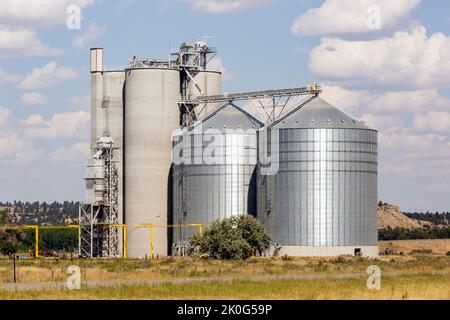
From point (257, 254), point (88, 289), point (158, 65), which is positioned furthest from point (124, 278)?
point (158, 65)

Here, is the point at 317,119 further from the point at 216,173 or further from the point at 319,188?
the point at 216,173

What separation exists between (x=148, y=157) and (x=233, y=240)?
33320mm

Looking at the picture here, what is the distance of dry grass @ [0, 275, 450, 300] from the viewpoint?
5750cm

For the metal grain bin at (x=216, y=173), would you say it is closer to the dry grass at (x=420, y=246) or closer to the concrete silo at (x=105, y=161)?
the concrete silo at (x=105, y=161)

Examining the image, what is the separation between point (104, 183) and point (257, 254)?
94.9 feet

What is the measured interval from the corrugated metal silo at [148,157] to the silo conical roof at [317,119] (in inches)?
762

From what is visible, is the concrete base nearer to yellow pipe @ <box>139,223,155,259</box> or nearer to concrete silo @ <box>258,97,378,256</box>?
concrete silo @ <box>258,97,378,256</box>

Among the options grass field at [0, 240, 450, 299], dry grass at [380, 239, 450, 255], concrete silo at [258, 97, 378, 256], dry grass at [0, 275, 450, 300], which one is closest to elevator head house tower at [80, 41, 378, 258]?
concrete silo at [258, 97, 378, 256]

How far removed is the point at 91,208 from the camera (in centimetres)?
15712

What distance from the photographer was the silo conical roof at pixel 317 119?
14600cm

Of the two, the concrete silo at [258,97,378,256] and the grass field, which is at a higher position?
the concrete silo at [258,97,378,256]

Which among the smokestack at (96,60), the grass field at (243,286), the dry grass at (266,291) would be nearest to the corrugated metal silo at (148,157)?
the smokestack at (96,60)

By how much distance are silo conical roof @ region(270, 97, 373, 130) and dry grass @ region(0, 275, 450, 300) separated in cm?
7569

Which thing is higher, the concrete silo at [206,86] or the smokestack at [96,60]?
the smokestack at [96,60]
